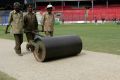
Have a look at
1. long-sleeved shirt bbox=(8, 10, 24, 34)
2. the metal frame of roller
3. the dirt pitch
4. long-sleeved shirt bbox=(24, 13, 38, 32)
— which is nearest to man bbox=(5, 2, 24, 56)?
long-sleeved shirt bbox=(8, 10, 24, 34)

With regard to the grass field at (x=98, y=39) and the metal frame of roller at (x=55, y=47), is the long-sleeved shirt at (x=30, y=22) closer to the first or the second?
A: the metal frame of roller at (x=55, y=47)

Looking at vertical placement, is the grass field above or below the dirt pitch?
below

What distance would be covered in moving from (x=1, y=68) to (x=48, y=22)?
448 centimetres

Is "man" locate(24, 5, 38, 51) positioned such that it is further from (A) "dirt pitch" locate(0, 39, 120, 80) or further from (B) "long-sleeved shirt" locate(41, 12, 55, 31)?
(A) "dirt pitch" locate(0, 39, 120, 80)

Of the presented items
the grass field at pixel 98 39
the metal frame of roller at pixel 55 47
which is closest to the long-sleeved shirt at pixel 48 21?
the grass field at pixel 98 39

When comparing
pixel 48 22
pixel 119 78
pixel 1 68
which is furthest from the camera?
pixel 48 22

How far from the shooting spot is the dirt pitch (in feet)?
29.5

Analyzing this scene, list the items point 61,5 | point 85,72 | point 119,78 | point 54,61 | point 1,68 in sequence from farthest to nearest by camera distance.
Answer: point 61,5
point 54,61
point 1,68
point 85,72
point 119,78

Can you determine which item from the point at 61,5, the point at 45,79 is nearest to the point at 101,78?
the point at 45,79

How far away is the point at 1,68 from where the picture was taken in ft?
35.5

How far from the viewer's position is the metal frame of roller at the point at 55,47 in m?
11.5

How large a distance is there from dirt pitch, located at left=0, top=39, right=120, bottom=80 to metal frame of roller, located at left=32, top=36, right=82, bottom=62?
8.1 inches

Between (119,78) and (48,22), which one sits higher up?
(48,22)

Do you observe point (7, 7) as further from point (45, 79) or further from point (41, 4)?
point (45, 79)
